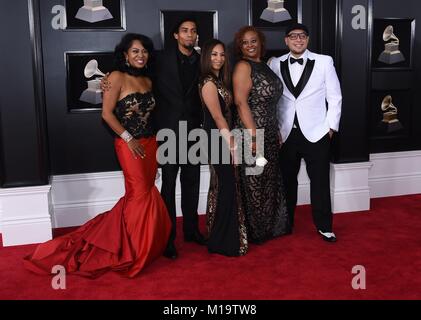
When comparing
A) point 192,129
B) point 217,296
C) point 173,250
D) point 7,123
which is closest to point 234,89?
point 192,129

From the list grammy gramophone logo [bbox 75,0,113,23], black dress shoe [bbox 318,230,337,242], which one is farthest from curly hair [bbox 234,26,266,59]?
black dress shoe [bbox 318,230,337,242]

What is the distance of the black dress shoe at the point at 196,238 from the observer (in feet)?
11.9

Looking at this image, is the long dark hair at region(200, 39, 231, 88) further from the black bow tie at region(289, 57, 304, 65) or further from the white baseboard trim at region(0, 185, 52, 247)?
the white baseboard trim at region(0, 185, 52, 247)

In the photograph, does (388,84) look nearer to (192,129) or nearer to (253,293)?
(192,129)

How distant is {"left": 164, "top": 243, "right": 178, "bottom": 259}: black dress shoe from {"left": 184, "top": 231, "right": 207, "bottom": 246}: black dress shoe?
0.98 ft

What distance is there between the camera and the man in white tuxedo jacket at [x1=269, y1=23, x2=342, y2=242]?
3.54 meters

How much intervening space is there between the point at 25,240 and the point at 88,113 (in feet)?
3.86

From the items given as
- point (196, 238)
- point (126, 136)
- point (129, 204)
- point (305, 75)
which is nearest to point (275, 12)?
point (305, 75)

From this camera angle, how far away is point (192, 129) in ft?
10.9

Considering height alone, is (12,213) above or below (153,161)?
below
